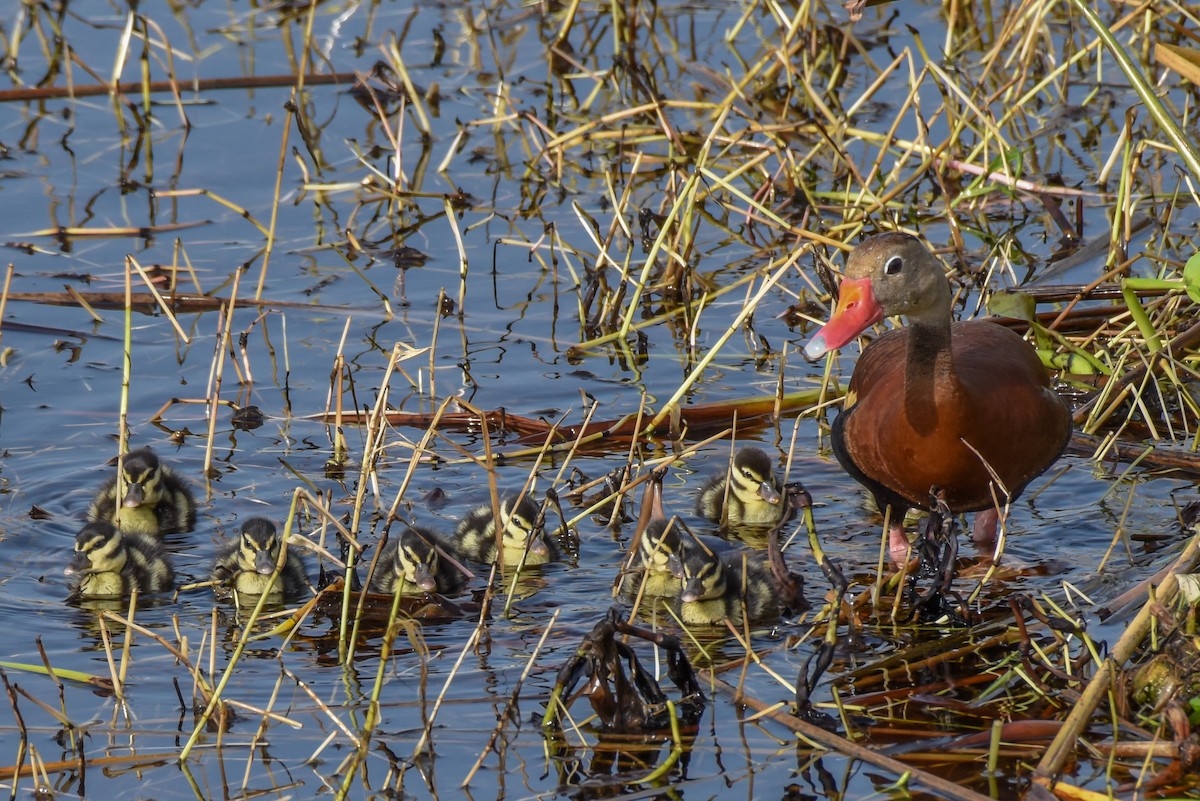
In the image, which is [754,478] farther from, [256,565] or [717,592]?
[256,565]

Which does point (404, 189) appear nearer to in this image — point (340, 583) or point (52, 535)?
point (52, 535)

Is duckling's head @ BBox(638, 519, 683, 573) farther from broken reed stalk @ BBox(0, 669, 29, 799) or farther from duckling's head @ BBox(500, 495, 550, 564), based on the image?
broken reed stalk @ BBox(0, 669, 29, 799)

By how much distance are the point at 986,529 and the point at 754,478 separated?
78cm

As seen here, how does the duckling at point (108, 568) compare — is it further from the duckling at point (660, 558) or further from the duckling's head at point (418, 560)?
the duckling at point (660, 558)

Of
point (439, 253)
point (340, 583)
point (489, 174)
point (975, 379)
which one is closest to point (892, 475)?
point (975, 379)

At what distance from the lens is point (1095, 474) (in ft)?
19.1

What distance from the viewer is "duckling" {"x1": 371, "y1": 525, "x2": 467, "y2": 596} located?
5.09 m

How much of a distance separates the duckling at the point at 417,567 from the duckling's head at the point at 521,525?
0.20 metres

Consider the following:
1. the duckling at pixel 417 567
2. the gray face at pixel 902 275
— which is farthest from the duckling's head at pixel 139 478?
the gray face at pixel 902 275

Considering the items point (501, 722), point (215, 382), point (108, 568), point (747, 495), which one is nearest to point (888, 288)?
point (747, 495)

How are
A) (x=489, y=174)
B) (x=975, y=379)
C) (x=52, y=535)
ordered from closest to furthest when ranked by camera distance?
1. (x=975, y=379)
2. (x=52, y=535)
3. (x=489, y=174)

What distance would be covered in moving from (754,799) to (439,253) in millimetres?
4500

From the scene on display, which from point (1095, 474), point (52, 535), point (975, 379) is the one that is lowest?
point (52, 535)

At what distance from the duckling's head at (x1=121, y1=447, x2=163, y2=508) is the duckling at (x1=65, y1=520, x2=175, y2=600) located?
1.11ft
